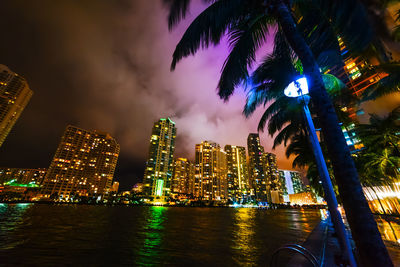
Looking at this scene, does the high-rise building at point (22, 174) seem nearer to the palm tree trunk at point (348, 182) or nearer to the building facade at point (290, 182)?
the palm tree trunk at point (348, 182)

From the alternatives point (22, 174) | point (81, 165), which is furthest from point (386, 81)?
point (22, 174)

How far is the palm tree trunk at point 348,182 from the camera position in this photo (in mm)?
1791

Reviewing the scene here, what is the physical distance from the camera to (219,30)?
12.9 ft

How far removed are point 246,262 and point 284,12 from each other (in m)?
8.31

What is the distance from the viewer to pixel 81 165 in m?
124

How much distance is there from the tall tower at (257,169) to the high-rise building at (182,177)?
69473mm

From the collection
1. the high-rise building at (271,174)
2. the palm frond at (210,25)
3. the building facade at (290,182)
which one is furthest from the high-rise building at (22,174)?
the building facade at (290,182)

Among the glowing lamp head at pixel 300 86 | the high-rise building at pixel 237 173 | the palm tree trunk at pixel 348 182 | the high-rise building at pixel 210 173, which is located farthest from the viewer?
the high-rise building at pixel 237 173

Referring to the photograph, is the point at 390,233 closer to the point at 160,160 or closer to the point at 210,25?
the point at 210,25

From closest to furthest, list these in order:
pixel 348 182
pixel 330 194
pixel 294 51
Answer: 1. pixel 348 182
2. pixel 294 51
3. pixel 330 194

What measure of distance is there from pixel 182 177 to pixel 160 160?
64282mm

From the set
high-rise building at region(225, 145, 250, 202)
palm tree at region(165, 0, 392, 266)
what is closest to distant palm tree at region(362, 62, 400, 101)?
palm tree at region(165, 0, 392, 266)

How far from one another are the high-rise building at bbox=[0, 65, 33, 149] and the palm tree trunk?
14220 cm

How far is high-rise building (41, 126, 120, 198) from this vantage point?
112 meters
